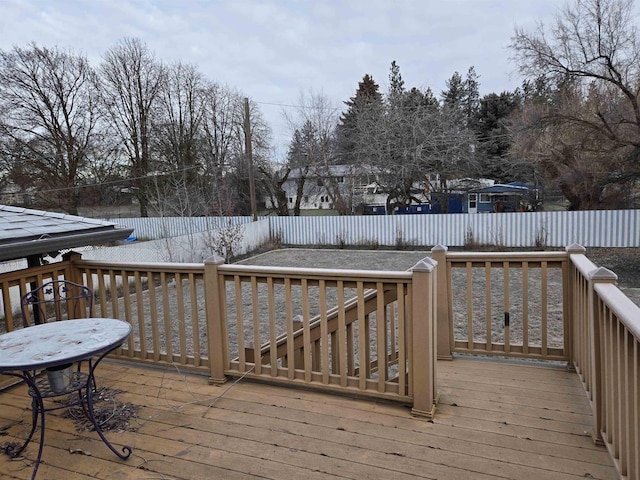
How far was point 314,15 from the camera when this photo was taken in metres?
10.7

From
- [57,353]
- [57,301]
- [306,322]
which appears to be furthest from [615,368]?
[57,301]

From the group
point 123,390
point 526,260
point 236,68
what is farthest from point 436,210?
point 123,390

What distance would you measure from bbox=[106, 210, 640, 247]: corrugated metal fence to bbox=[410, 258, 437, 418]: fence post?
10.1 m

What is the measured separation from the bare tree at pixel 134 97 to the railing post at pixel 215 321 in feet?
53.1

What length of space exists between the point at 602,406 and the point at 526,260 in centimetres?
113

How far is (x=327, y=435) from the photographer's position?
2.11 m

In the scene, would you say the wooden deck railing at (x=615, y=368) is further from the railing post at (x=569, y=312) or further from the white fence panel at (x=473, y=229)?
the white fence panel at (x=473, y=229)

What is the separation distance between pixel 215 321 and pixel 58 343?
91 cm

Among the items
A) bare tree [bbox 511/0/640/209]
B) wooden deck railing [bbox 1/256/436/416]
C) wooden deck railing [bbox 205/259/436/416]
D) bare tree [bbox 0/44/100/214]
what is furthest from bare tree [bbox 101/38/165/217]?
wooden deck railing [bbox 205/259/436/416]

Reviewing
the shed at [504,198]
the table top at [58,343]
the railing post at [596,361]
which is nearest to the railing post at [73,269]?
the table top at [58,343]

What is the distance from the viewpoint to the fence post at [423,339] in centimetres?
217

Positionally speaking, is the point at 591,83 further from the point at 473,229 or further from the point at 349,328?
the point at 349,328

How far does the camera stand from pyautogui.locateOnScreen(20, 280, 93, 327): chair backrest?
267 cm

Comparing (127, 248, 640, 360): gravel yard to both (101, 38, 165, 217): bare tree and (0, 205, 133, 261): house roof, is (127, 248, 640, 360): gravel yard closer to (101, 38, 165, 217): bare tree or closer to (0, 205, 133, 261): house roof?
(0, 205, 133, 261): house roof
